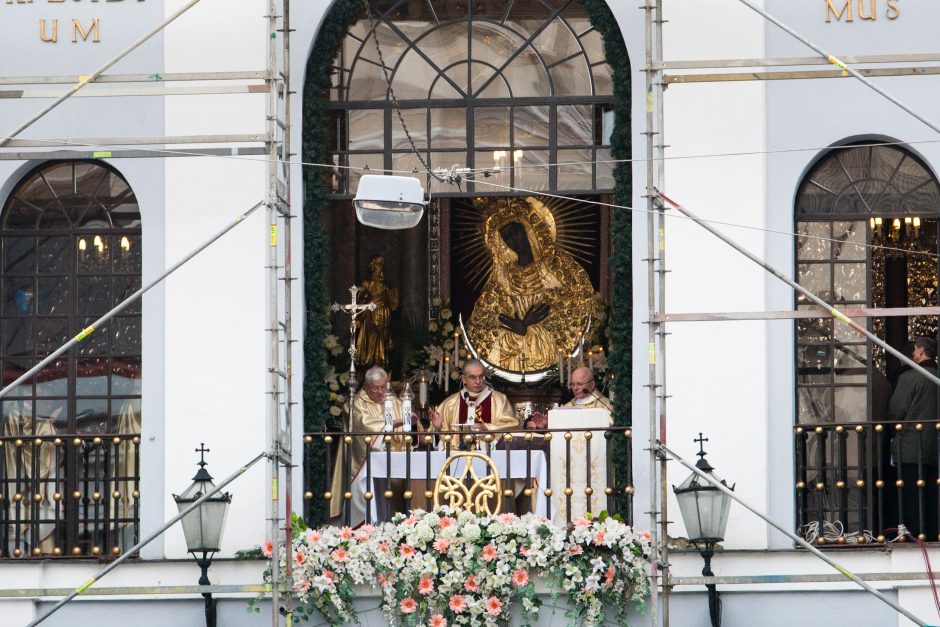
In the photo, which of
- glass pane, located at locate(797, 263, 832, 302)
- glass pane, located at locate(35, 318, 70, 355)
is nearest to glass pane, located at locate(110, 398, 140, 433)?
glass pane, located at locate(35, 318, 70, 355)

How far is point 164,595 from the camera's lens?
1447cm

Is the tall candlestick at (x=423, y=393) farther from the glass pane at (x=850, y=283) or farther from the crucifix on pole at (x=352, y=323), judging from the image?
the glass pane at (x=850, y=283)

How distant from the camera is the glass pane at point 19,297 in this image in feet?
50.8

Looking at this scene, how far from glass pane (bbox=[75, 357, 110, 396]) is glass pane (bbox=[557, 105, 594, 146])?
3.81 m

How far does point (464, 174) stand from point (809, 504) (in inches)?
138

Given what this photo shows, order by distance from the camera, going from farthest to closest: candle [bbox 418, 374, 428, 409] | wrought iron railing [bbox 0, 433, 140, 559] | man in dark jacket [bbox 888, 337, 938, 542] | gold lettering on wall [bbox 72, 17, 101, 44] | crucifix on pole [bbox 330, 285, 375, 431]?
candle [bbox 418, 374, 428, 409] → crucifix on pole [bbox 330, 285, 375, 431] → gold lettering on wall [bbox 72, 17, 101, 44] → wrought iron railing [bbox 0, 433, 140, 559] → man in dark jacket [bbox 888, 337, 938, 542]

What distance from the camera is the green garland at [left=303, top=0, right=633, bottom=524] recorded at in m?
14.9

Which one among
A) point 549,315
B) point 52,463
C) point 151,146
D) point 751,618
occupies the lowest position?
point 751,618

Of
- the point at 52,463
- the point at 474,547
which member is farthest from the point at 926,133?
the point at 52,463

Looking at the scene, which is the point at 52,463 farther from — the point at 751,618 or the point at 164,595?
the point at 751,618

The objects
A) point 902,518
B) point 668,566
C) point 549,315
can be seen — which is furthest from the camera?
point 549,315

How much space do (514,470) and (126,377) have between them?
2.97 meters

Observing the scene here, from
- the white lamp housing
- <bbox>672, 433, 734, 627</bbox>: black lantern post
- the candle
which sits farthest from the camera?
the candle

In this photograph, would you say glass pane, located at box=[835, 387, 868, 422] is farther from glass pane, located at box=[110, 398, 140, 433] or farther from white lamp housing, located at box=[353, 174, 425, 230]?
glass pane, located at box=[110, 398, 140, 433]
